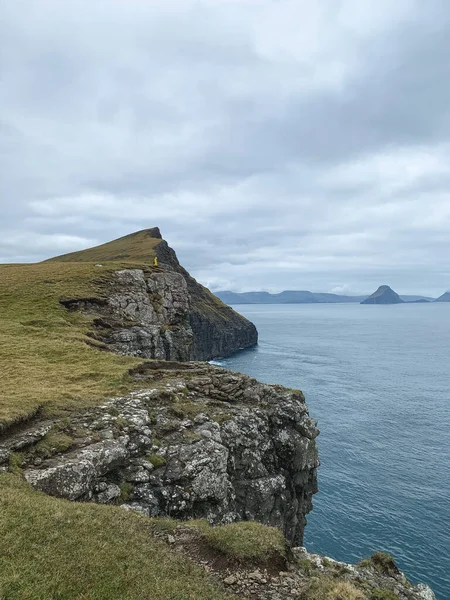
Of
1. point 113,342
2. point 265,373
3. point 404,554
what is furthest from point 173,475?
point 265,373

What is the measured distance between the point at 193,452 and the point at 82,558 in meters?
10.5

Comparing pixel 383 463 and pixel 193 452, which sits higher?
pixel 193 452

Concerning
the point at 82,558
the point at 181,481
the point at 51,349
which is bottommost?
the point at 181,481

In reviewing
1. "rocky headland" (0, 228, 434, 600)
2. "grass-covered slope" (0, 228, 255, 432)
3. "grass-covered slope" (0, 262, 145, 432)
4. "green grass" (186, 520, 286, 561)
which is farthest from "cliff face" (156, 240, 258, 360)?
"green grass" (186, 520, 286, 561)

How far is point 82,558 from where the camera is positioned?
12.7m

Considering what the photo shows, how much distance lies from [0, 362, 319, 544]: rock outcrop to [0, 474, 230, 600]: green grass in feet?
10.8

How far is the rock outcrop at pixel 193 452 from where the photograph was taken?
64.2ft

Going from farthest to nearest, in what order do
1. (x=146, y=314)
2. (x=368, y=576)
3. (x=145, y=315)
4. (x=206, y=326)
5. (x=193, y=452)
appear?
1. (x=206, y=326)
2. (x=146, y=314)
3. (x=145, y=315)
4. (x=193, y=452)
5. (x=368, y=576)

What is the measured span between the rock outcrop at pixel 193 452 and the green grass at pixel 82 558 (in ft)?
10.8

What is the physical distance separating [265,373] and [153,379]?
96941mm

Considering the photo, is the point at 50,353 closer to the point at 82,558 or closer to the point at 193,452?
the point at 193,452

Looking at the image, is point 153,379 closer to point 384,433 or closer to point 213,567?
point 213,567

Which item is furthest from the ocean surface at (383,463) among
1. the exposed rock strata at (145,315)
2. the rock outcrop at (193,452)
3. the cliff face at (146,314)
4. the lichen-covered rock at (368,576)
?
the exposed rock strata at (145,315)

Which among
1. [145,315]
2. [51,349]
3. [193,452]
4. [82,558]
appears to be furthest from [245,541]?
[145,315]
